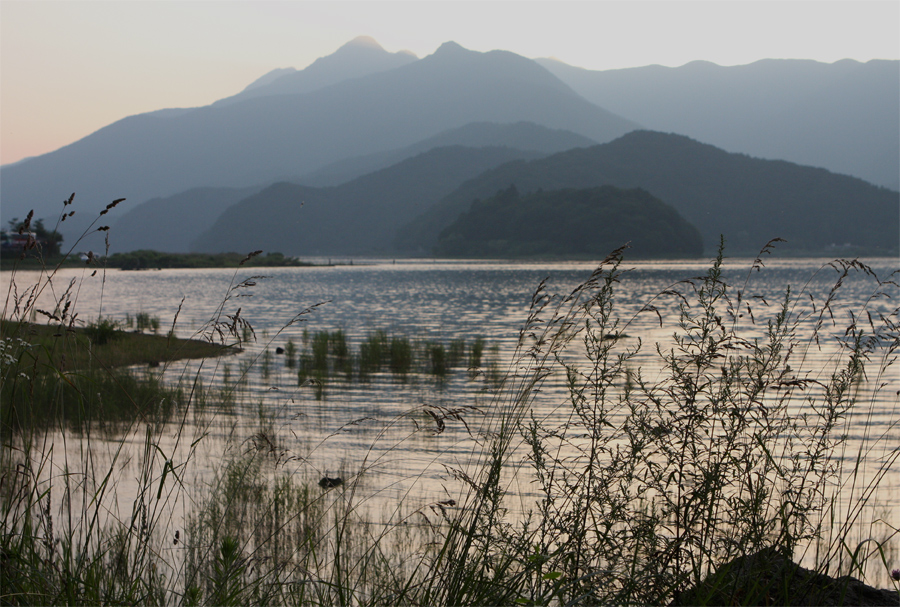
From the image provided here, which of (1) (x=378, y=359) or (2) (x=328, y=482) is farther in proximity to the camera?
(1) (x=378, y=359)

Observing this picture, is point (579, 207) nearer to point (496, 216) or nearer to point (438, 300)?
point (496, 216)

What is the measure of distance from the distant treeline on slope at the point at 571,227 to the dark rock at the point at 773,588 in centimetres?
13482

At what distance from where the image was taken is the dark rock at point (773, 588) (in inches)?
127

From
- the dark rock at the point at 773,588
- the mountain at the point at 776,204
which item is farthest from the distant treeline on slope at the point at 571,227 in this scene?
the dark rock at the point at 773,588

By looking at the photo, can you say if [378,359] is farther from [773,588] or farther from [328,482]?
[773,588]

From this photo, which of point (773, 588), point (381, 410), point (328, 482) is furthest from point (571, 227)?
point (773, 588)

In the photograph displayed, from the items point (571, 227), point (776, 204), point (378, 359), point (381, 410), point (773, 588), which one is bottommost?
point (381, 410)

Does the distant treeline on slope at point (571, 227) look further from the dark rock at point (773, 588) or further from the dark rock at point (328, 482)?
the dark rock at point (773, 588)

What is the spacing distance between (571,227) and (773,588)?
151574 mm

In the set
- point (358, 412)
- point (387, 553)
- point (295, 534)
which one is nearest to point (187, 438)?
point (358, 412)

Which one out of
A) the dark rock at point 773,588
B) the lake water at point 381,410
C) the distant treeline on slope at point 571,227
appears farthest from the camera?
the distant treeline on slope at point 571,227

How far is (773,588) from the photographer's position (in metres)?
3.67

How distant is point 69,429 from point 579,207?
152936mm

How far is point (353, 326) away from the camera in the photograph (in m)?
26.6
